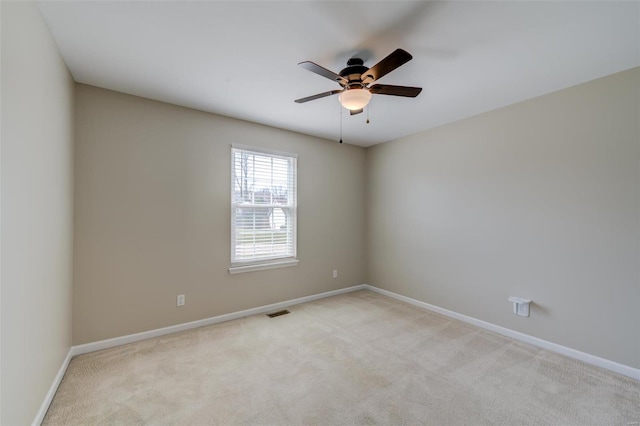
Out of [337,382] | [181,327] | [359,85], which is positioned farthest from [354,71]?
[181,327]

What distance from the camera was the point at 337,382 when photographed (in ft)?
7.05

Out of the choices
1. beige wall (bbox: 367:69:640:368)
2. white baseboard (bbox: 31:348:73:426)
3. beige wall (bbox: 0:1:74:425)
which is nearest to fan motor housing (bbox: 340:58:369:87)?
beige wall (bbox: 0:1:74:425)

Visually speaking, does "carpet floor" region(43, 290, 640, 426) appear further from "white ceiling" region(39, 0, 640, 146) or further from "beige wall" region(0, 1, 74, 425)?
"white ceiling" region(39, 0, 640, 146)

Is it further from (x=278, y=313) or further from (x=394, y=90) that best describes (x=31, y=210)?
(x=278, y=313)

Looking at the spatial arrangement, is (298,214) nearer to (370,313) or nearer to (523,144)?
(370,313)

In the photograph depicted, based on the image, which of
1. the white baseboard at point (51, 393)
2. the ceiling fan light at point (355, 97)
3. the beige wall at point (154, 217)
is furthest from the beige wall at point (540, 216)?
the white baseboard at point (51, 393)

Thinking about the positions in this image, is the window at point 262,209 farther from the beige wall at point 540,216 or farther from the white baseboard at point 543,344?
the white baseboard at point 543,344

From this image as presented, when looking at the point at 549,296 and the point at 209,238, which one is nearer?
the point at 549,296

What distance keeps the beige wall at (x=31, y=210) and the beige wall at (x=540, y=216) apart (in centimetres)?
389

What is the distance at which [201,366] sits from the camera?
7.72 feet

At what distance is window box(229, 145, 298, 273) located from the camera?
351 centimetres

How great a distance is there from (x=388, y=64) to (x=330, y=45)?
50 cm

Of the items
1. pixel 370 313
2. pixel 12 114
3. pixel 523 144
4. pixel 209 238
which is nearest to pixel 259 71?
pixel 12 114

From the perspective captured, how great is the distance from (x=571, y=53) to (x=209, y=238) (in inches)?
148
